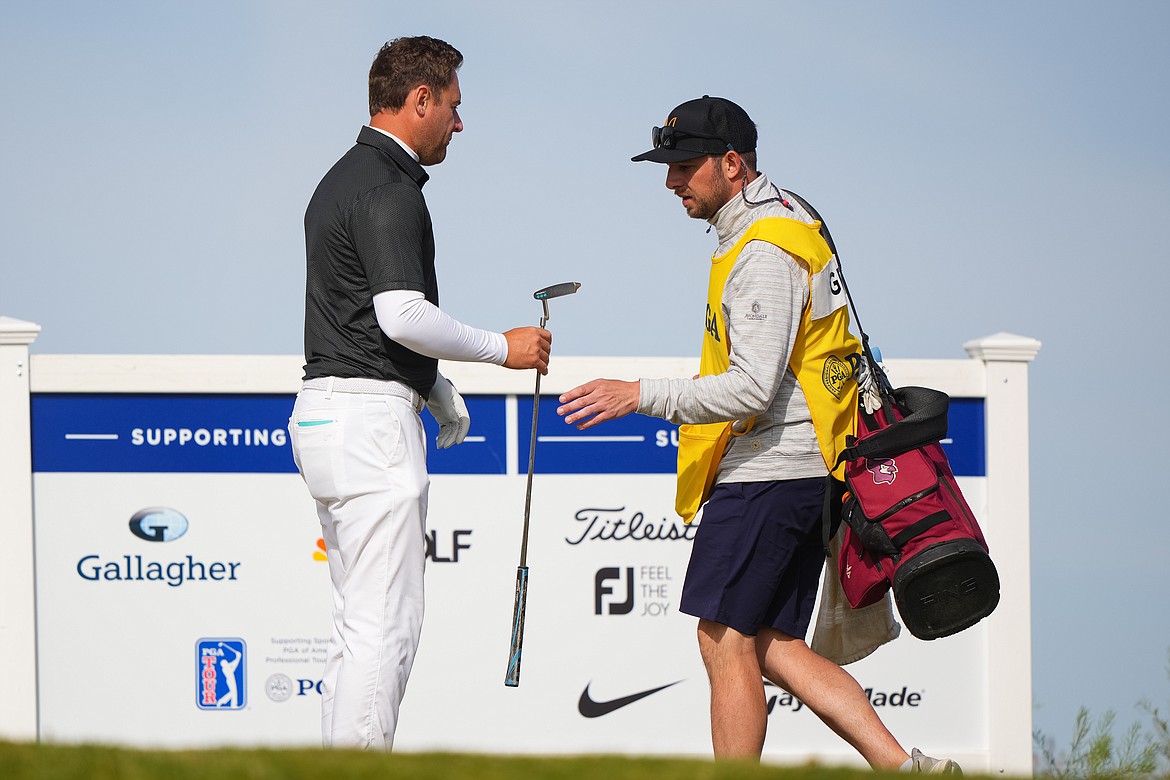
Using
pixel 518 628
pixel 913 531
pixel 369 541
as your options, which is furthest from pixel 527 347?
pixel 913 531

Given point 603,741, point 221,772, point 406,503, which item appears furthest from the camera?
point 603,741

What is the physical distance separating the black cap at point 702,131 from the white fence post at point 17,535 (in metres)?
3.45

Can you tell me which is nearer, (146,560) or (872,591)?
(872,591)

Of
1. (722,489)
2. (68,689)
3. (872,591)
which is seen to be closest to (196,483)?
(68,689)

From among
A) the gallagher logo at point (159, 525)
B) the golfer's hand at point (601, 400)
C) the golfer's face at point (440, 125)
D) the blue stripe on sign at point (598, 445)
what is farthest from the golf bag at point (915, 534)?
the gallagher logo at point (159, 525)

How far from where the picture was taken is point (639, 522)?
5789 millimetres

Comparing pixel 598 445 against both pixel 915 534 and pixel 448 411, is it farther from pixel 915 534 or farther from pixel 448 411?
pixel 915 534

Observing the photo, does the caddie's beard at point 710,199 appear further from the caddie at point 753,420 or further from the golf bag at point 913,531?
the golf bag at point 913,531

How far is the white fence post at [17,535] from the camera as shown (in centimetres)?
561

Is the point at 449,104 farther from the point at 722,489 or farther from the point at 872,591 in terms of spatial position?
the point at 872,591

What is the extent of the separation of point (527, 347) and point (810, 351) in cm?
82

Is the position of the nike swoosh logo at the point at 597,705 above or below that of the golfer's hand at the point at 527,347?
below

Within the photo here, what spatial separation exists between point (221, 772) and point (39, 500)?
4.47 metres

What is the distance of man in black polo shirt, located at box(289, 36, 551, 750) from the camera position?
10.7 feet
